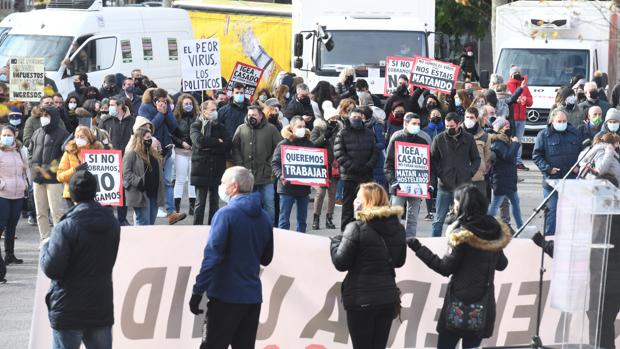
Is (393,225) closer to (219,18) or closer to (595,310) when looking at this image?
A: (595,310)

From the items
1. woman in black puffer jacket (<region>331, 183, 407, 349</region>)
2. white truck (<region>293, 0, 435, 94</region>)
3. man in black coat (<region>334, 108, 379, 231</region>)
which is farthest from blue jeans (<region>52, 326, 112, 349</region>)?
white truck (<region>293, 0, 435, 94</region>)

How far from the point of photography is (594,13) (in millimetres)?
28656

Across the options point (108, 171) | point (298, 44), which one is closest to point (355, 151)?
point (108, 171)

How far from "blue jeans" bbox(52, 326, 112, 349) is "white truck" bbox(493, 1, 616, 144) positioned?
19631mm

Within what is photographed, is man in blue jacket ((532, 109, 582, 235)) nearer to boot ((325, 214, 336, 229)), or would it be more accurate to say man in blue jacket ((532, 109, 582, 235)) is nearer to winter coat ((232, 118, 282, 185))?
boot ((325, 214, 336, 229))

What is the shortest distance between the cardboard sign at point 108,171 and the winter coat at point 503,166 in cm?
479

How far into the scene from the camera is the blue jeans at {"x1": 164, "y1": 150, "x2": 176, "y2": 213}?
1816 cm

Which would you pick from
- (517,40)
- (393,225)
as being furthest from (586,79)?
(393,225)

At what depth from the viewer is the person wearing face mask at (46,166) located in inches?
623

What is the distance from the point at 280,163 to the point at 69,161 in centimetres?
250

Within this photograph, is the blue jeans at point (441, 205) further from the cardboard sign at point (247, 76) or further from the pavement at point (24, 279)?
the cardboard sign at point (247, 76)

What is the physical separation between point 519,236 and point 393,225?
2.05 m

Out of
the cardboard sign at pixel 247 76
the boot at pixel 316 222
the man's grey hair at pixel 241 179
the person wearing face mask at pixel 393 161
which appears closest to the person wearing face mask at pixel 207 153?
the boot at pixel 316 222

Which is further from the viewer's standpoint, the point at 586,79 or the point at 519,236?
the point at 586,79
